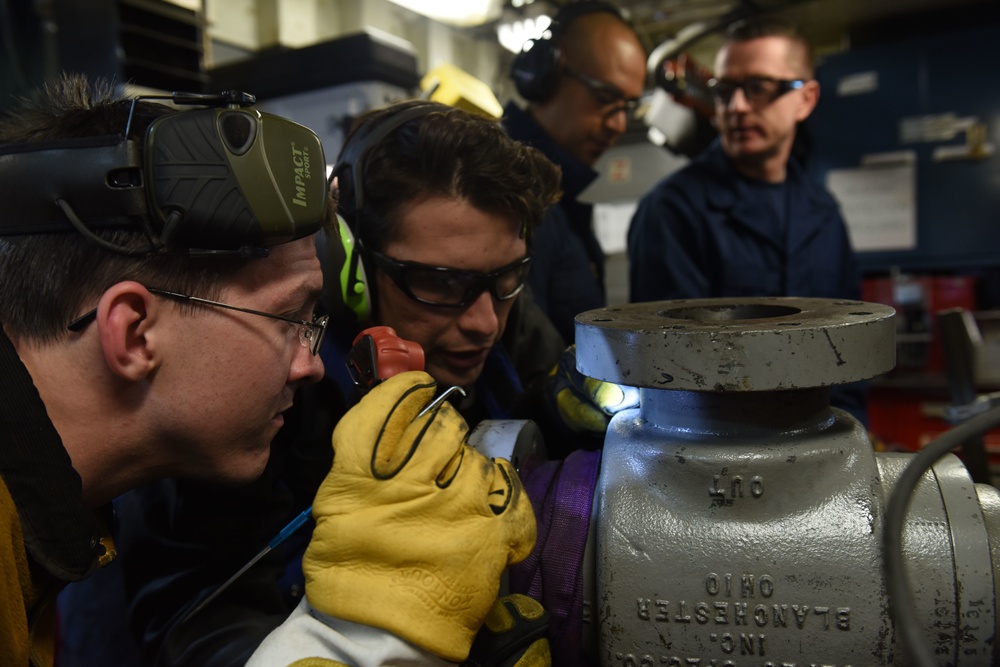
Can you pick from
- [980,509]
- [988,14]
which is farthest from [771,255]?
[988,14]

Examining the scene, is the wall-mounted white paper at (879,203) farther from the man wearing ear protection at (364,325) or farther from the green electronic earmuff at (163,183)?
the green electronic earmuff at (163,183)

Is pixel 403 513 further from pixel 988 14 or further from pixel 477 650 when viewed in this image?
pixel 988 14

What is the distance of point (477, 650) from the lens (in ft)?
2.53

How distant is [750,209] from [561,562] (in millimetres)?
1932

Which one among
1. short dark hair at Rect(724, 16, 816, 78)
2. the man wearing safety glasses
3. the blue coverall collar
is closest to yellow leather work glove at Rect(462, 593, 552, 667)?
the man wearing safety glasses

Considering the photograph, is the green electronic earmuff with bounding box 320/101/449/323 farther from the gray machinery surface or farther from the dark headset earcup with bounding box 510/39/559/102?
the dark headset earcup with bounding box 510/39/559/102

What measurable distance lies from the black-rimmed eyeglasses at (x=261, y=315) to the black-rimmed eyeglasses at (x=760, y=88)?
6.57 ft

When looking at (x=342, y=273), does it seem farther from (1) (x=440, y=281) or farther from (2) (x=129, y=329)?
(2) (x=129, y=329)

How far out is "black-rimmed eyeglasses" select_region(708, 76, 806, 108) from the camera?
2.44 metres

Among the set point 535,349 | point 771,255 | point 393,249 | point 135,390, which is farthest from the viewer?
point 771,255

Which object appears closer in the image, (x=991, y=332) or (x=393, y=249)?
(x=393, y=249)

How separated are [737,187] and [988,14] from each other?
233cm

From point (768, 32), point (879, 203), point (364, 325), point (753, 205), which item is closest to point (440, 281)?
point (364, 325)

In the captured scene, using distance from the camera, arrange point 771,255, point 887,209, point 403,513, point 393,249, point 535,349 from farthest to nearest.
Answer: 1. point 887,209
2. point 771,255
3. point 535,349
4. point 393,249
5. point 403,513
